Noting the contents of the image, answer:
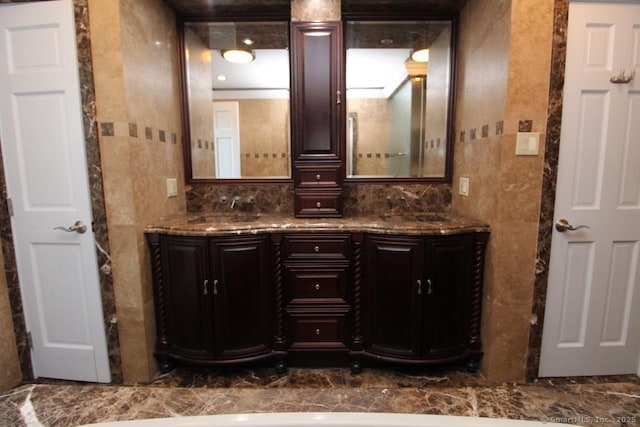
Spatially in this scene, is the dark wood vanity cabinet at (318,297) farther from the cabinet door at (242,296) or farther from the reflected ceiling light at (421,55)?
the reflected ceiling light at (421,55)

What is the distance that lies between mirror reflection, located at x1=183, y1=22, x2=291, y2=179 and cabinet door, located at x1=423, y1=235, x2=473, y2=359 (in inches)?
48.5

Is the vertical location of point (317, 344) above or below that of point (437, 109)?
below

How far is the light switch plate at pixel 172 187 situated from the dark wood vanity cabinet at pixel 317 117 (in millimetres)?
848

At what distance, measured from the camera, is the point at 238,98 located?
2.27 m

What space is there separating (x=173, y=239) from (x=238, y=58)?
1.39 metres

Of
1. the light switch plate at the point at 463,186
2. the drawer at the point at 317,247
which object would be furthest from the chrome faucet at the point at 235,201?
the light switch plate at the point at 463,186

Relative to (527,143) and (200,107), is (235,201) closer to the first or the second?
(200,107)

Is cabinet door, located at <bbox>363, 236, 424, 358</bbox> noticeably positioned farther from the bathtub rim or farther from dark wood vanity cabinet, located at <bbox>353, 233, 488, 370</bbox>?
the bathtub rim

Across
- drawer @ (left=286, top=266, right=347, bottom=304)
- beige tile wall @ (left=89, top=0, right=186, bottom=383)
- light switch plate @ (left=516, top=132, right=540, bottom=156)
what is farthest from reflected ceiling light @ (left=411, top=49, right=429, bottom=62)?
beige tile wall @ (left=89, top=0, right=186, bottom=383)

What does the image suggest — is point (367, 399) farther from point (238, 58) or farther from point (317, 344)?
point (238, 58)

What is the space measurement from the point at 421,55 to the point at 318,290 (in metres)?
1.81

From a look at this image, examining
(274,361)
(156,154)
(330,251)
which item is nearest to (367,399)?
(274,361)

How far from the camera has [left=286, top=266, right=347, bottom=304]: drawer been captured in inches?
73.3

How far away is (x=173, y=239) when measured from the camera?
1788 millimetres
